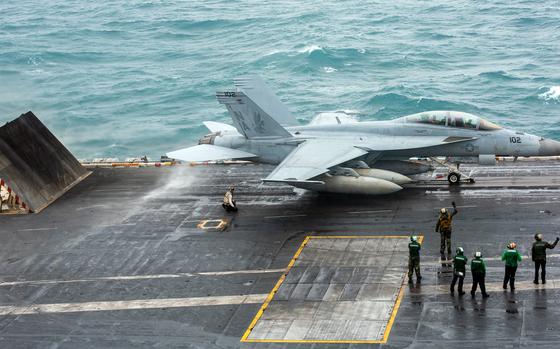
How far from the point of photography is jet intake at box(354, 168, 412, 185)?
3312cm

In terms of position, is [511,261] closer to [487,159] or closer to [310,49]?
[487,159]

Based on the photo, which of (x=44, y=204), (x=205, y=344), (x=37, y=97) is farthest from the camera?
(x=37, y=97)

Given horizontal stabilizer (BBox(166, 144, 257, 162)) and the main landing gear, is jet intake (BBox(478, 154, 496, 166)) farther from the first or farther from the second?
horizontal stabilizer (BBox(166, 144, 257, 162))

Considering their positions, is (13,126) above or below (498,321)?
above

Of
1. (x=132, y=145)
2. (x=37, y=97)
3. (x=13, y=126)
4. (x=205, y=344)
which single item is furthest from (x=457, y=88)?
(x=205, y=344)

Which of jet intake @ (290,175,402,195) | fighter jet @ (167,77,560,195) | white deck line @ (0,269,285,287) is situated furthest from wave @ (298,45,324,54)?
white deck line @ (0,269,285,287)

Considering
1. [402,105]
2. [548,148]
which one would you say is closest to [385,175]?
[548,148]

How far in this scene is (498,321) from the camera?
21.8m

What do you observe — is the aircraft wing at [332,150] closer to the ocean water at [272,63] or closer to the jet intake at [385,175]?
the jet intake at [385,175]

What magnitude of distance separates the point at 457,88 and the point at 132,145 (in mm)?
28897

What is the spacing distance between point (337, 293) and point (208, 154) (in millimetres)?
12725

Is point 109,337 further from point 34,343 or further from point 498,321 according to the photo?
point 498,321

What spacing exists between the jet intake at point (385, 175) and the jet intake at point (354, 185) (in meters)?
0.65

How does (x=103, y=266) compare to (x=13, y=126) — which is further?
(x=13, y=126)
